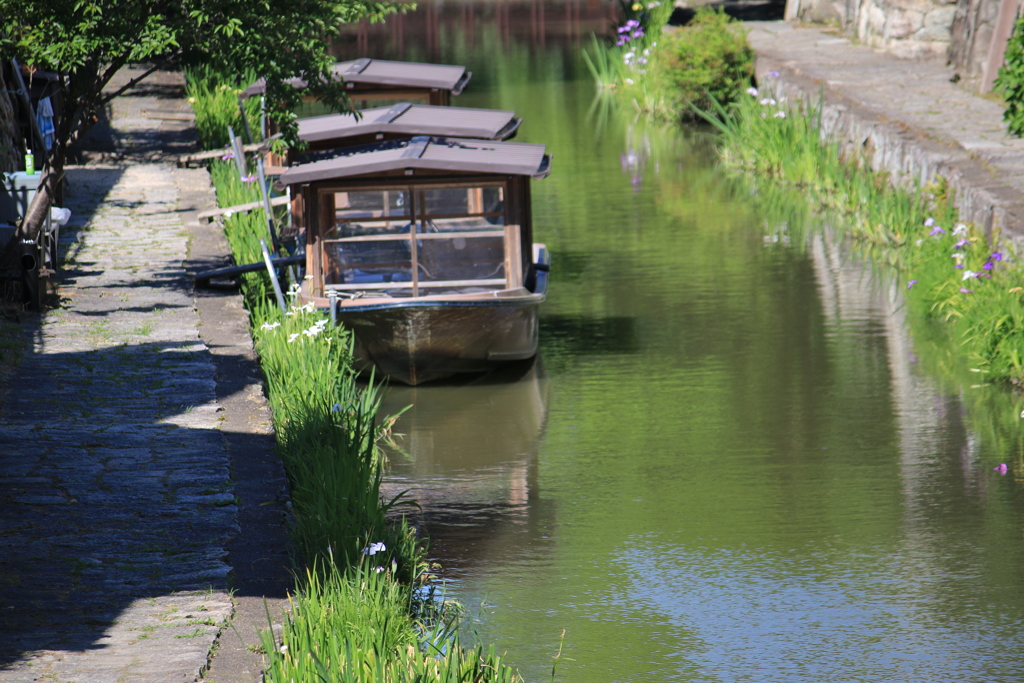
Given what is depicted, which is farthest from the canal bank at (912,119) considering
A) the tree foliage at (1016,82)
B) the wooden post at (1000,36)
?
the tree foliage at (1016,82)

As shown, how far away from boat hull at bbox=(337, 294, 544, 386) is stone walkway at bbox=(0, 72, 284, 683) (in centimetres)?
89

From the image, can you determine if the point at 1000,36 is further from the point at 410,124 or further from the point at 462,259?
the point at 462,259

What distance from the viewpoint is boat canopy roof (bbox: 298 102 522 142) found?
10.5 metres

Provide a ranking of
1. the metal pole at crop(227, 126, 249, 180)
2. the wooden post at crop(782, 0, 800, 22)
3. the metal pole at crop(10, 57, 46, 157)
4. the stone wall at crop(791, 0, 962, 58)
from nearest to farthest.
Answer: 1. the metal pole at crop(10, 57, 46, 157)
2. the metal pole at crop(227, 126, 249, 180)
3. the stone wall at crop(791, 0, 962, 58)
4. the wooden post at crop(782, 0, 800, 22)

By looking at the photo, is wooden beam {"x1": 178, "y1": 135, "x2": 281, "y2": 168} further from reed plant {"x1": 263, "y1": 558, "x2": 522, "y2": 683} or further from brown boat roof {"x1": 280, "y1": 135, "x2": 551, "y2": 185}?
reed plant {"x1": 263, "y1": 558, "x2": 522, "y2": 683}

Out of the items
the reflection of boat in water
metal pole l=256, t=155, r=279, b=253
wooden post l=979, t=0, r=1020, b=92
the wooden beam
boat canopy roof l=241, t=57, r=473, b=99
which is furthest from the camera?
the wooden beam

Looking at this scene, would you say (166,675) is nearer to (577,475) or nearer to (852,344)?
(577,475)

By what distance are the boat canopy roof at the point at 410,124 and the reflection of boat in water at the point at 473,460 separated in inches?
81.7

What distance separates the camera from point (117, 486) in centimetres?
618

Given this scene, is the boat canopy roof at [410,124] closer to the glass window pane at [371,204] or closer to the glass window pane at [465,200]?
the glass window pane at [371,204]

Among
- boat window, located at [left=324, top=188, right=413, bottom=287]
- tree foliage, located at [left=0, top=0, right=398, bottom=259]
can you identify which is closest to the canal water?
boat window, located at [left=324, top=188, right=413, bottom=287]

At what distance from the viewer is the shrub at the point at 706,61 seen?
19.7m

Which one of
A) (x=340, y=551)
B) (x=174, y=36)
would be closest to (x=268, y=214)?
(x=174, y=36)

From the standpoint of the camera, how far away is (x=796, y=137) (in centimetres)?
1574
